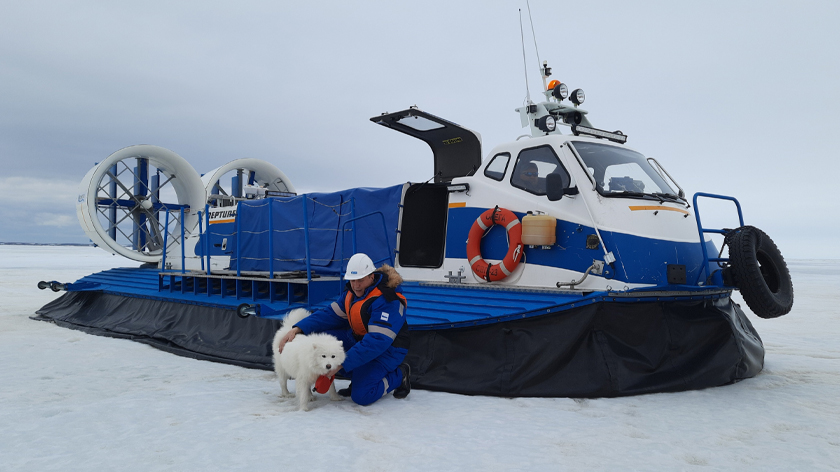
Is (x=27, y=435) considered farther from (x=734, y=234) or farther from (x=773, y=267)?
(x=773, y=267)

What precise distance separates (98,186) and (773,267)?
26.4ft

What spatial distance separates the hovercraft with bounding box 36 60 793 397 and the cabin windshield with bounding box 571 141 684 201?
0.6 inches

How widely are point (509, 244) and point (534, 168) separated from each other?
0.68 meters

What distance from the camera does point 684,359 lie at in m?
3.86

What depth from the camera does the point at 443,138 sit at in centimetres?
626

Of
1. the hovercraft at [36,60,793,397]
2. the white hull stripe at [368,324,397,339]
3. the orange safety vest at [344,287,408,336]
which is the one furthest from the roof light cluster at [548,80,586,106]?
the white hull stripe at [368,324,397,339]

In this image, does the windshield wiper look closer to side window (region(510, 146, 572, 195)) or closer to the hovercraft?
the hovercraft

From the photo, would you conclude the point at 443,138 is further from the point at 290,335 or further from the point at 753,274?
the point at 753,274

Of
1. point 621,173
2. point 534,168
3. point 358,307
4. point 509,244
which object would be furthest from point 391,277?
point 621,173

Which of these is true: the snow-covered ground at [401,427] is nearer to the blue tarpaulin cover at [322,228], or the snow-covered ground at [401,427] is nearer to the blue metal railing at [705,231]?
the blue metal railing at [705,231]

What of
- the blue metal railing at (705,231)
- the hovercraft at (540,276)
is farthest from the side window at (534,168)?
the blue metal railing at (705,231)

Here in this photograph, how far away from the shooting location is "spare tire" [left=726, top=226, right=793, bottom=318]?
363 cm

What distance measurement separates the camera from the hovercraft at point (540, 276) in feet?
12.0

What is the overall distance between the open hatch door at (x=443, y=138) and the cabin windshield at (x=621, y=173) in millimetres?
1788
